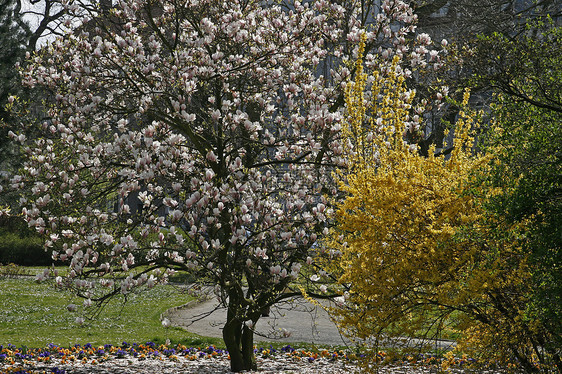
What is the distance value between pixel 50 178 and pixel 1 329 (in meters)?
6.80

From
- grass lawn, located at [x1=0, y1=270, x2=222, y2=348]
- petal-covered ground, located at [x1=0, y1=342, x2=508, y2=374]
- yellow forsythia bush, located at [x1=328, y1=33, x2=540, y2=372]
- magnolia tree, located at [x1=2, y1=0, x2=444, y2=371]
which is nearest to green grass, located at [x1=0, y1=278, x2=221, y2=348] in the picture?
grass lawn, located at [x1=0, y1=270, x2=222, y2=348]

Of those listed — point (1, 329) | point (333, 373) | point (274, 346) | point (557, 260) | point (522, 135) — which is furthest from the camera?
point (1, 329)

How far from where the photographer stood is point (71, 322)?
12.4m

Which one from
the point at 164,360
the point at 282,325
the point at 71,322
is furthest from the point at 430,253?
the point at 71,322

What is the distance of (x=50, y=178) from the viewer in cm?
649

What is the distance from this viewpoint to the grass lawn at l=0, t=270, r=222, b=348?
10377mm

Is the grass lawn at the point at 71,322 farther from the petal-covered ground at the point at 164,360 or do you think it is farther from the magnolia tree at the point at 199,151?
the magnolia tree at the point at 199,151

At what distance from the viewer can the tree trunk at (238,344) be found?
23.9ft

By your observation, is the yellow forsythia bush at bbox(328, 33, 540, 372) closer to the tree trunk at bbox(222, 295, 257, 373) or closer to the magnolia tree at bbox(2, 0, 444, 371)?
the magnolia tree at bbox(2, 0, 444, 371)

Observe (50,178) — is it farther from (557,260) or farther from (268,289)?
(557,260)

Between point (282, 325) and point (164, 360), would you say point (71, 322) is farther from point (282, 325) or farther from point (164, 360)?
point (282, 325)

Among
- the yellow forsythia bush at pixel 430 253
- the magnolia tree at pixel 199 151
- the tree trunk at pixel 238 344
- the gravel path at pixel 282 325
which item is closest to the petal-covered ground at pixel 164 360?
the tree trunk at pixel 238 344

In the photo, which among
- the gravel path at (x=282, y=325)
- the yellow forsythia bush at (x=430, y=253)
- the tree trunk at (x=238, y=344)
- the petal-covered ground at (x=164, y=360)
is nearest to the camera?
the yellow forsythia bush at (x=430, y=253)

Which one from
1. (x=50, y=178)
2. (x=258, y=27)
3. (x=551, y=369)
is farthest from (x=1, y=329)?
(x=551, y=369)
